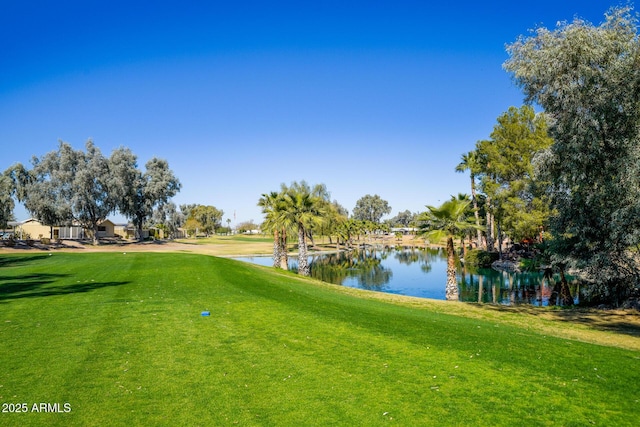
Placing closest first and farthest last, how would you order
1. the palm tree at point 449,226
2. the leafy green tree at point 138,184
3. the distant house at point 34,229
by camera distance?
the palm tree at point 449,226, the leafy green tree at point 138,184, the distant house at point 34,229

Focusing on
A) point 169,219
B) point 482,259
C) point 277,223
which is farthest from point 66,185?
point 169,219

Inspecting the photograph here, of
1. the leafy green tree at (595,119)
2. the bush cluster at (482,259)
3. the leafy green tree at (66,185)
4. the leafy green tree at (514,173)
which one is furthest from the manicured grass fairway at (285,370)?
the leafy green tree at (66,185)

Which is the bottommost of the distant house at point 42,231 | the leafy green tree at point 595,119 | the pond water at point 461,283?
the pond water at point 461,283

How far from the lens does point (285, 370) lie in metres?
8.79

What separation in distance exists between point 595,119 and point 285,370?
1725 centimetres

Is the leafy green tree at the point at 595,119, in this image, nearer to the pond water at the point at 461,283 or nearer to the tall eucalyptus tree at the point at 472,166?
the pond water at the point at 461,283

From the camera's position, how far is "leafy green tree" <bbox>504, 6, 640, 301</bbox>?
1677 cm

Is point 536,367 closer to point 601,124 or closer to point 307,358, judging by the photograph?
point 307,358

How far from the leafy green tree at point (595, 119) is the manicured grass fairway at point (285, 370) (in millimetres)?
9224

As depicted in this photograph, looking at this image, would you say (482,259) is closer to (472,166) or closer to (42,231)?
(472,166)

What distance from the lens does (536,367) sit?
30.5 feet

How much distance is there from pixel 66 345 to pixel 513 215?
163 feet

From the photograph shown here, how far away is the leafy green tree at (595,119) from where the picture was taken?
660 inches

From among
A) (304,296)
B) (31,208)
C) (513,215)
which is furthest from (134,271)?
(31,208)
